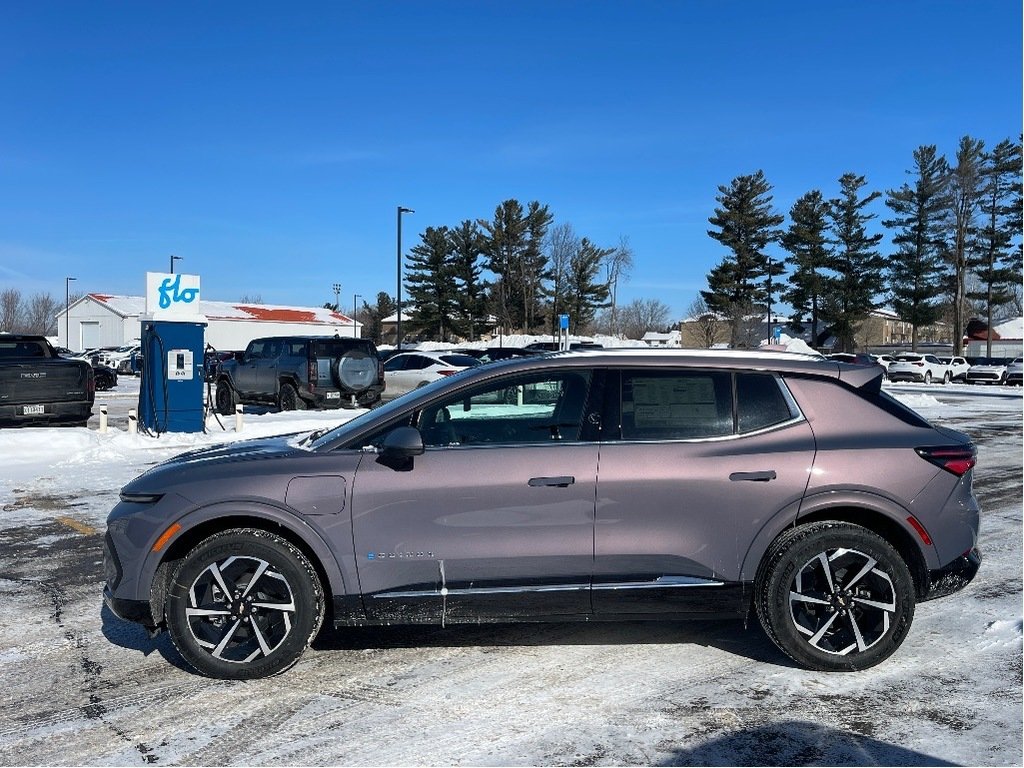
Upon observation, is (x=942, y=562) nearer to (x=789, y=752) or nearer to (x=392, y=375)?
(x=789, y=752)

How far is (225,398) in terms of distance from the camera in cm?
1939

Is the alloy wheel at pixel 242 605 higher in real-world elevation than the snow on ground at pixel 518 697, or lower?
higher

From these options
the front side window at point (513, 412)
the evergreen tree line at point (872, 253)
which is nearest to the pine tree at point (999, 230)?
Answer: the evergreen tree line at point (872, 253)

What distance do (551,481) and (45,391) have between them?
11.5 meters

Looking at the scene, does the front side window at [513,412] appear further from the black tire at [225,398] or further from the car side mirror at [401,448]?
the black tire at [225,398]

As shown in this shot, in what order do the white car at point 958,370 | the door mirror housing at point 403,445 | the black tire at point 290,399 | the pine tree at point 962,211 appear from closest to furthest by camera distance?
1. the door mirror housing at point 403,445
2. the black tire at point 290,399
3. the white car at point 958,370
4. the pine tree at point 962,211

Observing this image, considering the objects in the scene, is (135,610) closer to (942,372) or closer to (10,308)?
(942,372)

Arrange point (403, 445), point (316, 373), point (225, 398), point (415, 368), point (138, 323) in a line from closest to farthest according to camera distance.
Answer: point (403, 445), point (316, 373), point (225, 398), point (415, 368), point (138, 323)

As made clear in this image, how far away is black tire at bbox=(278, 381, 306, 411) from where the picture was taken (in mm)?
18000

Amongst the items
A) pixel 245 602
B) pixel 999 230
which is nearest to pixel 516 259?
pixel 999 230

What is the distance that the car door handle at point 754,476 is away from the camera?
4.33 meters

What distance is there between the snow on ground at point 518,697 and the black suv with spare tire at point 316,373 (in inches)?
466

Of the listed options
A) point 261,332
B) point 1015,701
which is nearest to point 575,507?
point 1015,701

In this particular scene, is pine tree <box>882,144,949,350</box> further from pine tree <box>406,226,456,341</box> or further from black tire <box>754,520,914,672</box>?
black tire <box>754,520,914,672</box>
